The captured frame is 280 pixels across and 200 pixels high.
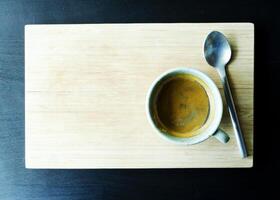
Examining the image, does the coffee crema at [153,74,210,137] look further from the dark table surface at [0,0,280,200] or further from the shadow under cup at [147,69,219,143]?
the dark table surface at [0,0,280,200]

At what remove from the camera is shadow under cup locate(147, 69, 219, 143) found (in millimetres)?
639

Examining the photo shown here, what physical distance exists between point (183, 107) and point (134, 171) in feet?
0.57

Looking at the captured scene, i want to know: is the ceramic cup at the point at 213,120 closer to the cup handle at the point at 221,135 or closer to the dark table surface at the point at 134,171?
the cup handle at the point at 221,135

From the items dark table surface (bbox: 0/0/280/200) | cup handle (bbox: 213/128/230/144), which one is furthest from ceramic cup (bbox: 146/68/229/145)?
dark table surface (bbox: 0/0/280/200)

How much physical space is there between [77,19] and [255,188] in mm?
509

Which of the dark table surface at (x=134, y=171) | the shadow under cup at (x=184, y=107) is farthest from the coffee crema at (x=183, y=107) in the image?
the dark table surface at (x=134, y=171)

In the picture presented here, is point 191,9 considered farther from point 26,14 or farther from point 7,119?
point 7,119

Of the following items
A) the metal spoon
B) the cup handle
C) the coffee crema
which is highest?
the metal spoon

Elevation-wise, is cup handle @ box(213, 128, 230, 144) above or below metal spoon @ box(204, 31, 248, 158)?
below

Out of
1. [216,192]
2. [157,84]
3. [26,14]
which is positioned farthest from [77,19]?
[216,192]

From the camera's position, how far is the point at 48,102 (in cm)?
66

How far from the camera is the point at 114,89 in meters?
0.65

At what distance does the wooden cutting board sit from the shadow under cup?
28mm

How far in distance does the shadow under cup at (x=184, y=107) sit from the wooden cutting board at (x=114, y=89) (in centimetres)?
3
